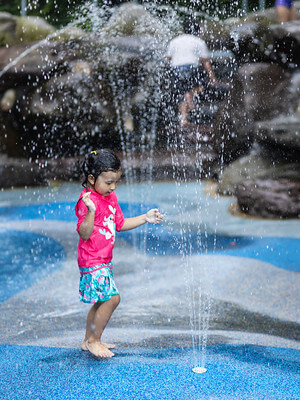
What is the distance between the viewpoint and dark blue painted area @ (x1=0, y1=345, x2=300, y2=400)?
2.16 meters

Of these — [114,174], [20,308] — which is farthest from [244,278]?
[114,174]

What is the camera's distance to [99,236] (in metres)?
2.46

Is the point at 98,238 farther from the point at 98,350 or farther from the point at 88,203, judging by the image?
the point at 98,350

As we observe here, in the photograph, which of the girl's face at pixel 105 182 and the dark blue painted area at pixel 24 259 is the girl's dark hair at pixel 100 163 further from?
the dark blue painted area at pixel 24 259

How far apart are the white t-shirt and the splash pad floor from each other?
3.06 meters

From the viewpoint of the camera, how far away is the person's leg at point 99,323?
2.49 m

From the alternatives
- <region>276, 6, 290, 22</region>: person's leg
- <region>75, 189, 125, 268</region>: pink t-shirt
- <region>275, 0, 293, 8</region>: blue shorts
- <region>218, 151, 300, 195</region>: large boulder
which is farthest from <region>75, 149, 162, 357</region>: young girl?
<region>275, 0, 293, 8</region>: blue shorts

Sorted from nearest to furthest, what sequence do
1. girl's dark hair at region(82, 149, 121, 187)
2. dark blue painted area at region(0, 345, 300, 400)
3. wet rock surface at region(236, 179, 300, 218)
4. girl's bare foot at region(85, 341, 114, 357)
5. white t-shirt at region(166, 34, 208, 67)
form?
dark blue painted area at region(0, 345, 300, 400)
girl's dark hair at region(82, 149, 121, 187)
girl's bare foot at region(85, 341, 114, 357)
wet rock surface at region(236, 179, 300, 218)
white t-shirt at region(166, 34, 208, 67)

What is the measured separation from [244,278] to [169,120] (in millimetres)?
6575

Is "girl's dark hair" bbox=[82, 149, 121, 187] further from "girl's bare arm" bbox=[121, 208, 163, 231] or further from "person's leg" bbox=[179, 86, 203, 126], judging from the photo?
"person's leg" bbox=[179, 86, 203, 126]

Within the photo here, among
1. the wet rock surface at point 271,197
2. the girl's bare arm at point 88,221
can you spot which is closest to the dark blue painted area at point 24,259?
the girl's bare arm at point 88,221

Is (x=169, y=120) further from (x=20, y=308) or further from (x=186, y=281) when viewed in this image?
(x=20, y=308)

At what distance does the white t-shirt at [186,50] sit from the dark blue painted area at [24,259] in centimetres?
419

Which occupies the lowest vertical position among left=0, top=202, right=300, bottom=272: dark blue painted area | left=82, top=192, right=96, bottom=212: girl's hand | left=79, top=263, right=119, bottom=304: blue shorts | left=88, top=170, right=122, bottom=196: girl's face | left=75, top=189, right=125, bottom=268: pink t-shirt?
left=0, top=202, right=300, bottom=272: dark blue painted area
